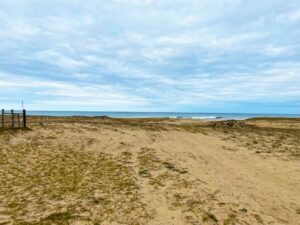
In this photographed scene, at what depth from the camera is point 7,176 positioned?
14781mm

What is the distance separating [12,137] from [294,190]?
66.8 ft

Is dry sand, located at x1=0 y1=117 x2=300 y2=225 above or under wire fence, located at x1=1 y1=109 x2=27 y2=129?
under

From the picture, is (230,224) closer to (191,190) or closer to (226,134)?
(191,190)

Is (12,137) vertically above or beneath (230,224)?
above

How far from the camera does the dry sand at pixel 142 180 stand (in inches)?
413

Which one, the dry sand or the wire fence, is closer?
the dry sand

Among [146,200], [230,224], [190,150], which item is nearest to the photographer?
[230,224]

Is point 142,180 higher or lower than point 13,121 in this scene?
lower

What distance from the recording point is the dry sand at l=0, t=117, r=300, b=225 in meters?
10.5

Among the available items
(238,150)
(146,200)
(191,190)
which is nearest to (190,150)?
(238,150)

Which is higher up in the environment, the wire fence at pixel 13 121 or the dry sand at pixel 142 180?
the wire fence at pixel 13 121

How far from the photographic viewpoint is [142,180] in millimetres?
14641

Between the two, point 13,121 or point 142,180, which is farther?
point 13,121

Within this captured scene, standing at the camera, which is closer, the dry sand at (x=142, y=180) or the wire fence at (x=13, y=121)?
the dry sand at (x=142, y=180)
